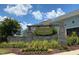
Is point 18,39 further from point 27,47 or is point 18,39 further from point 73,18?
point 73,18

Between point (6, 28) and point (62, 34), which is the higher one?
point (6, 28)

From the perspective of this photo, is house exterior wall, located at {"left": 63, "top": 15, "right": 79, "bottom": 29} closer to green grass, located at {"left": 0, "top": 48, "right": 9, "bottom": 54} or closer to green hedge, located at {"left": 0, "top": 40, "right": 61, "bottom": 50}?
green hedge, located at {"left": 0, "top": 40, "right": 61, "bottom": 50}

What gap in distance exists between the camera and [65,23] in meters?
10.1

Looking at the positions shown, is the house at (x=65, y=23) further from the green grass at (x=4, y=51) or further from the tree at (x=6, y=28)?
the green grass at (x=4, y=51)

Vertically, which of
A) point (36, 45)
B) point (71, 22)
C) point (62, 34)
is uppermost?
point (71, 22)

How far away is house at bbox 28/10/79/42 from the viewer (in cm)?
1001

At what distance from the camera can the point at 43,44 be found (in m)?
10.0

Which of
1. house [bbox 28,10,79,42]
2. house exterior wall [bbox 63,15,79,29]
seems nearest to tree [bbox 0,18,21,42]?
house [bbox 28,10,79,42]

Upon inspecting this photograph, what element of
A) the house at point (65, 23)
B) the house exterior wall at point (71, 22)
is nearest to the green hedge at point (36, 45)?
the house at point (65, 23)

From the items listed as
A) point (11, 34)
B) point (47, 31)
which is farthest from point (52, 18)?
point (11, 34)

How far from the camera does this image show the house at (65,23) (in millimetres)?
10008

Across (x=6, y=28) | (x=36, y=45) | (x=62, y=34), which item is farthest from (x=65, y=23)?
(x=6, y=28)

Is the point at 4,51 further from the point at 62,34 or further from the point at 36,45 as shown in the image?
the point at 62,34

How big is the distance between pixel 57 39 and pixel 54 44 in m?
0.14
